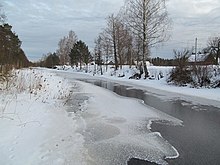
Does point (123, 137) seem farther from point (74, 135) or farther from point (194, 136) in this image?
point (194, 136)

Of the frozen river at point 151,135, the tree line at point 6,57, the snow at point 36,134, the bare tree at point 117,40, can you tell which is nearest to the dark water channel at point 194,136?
the frozen river at point 151,135

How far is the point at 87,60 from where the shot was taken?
81.9 meters

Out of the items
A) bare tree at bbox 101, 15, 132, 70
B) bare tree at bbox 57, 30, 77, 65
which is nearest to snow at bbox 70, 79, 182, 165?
bare tree at bbox 101, 15, 132, 70

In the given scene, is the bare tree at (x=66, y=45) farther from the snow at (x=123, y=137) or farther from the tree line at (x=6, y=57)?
the snow at (x=123, y=137)

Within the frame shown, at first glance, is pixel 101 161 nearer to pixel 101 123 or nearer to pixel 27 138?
pixel 27 138

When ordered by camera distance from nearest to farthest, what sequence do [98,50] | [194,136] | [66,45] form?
[194,136], [98,50], [66,45]

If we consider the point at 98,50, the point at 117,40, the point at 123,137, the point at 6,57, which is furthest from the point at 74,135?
the point at 98,50

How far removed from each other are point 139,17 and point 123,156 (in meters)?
26.5

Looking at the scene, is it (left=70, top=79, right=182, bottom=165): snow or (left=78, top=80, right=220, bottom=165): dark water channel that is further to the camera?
(left=70, top=79, right=182, bottom=165): snow

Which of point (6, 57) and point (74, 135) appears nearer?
point (74, 135)

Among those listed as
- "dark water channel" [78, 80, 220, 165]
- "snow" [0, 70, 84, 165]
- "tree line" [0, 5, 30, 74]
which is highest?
"tree line" [0, 5, 30, 74]

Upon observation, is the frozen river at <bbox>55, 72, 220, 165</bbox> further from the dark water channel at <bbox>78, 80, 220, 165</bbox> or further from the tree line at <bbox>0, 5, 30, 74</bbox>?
the tree line at <bbox>0, 5, 30, 74</bbox>

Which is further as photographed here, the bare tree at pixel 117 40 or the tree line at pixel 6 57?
the bare tree at pixel 117 40

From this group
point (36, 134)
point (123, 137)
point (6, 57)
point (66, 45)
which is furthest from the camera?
point (66, 45)
